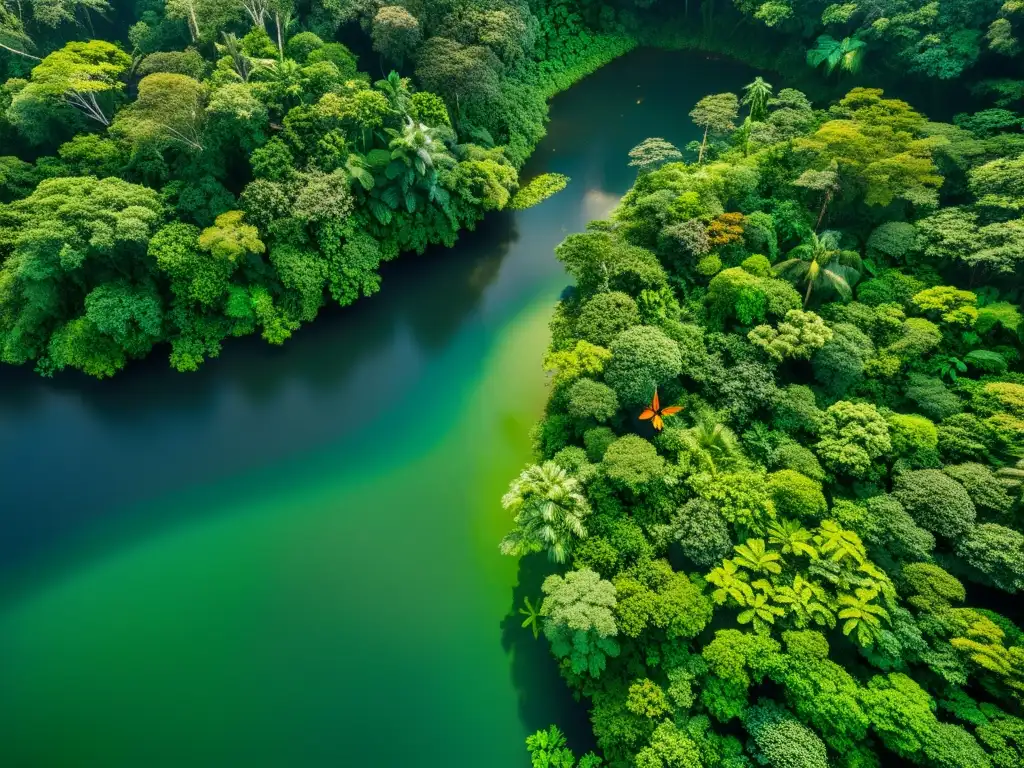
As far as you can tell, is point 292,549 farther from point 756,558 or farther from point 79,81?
point 79,81

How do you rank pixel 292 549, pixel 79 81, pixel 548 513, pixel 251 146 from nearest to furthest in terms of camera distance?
pixel 548 513 → pixel 292 549 → pixel 79 81 → pixel 251 146

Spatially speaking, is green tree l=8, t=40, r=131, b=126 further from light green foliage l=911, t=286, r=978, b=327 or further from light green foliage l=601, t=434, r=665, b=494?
light green foliage l=911, t=286, r=978, b=327

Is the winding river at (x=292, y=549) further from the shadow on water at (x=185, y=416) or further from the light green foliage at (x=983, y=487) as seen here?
the light green foliage at (x=983, y=487)

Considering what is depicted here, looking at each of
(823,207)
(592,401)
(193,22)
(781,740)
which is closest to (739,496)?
(592,401)

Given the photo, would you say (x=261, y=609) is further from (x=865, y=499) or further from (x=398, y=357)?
(x=865, y=499)

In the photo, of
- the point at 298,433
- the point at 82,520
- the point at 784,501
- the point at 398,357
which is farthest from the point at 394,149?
the point at 784,501

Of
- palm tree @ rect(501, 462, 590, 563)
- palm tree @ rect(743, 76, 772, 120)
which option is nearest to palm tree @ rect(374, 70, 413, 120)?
palm tree @ rect(743, 76, 772, 120)
